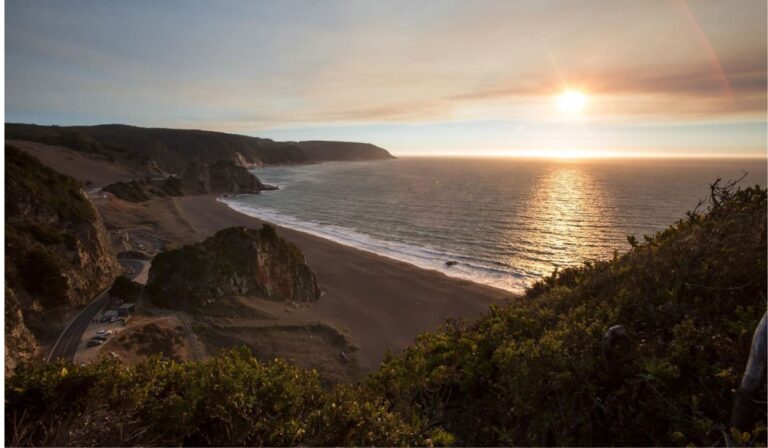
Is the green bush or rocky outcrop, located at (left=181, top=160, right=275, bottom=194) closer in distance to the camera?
the green bush

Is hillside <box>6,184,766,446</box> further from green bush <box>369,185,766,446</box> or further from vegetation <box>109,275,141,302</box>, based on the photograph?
vegetation <box>109,275,141,302</box>

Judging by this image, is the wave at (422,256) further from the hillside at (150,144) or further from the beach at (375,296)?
the hillside at (150,144)

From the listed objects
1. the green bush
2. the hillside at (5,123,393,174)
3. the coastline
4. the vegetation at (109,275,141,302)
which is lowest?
the coastline

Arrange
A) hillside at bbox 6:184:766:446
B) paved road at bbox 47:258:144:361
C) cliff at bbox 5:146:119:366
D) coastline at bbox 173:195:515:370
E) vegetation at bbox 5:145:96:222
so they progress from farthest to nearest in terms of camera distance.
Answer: coastline at bbox 173:195:515:370, vegetation at bbox 5:145:96:222, cliff at bbox 5:146:119:366, paved road at bbox 47:258:144:361, hillside at bbox 6:184:766:446

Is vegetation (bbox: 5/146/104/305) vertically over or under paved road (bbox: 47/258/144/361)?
over

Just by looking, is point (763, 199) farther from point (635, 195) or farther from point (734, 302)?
point (635, 195)

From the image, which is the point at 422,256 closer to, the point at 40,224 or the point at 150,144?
the point at 40,224

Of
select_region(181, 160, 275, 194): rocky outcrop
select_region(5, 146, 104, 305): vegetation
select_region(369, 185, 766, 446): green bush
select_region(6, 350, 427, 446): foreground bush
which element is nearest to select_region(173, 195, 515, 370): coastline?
select_region(369, 185, 766, 446): green bush
